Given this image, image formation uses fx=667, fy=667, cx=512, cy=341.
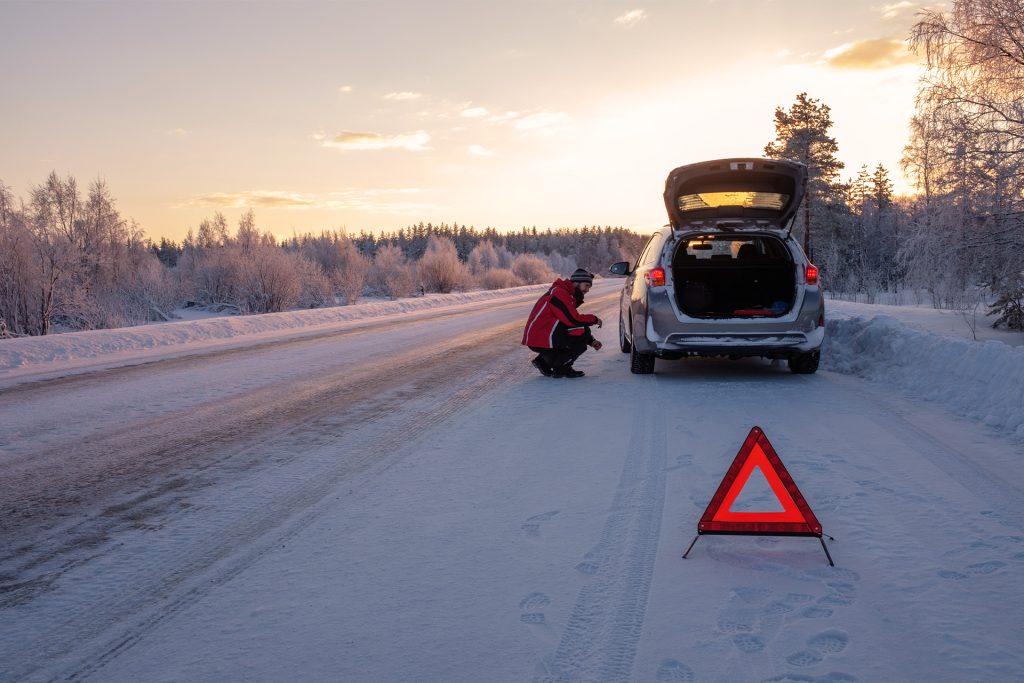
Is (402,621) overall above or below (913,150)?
below

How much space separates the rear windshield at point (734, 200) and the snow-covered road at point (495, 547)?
303 cm

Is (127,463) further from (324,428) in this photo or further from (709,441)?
(709,441)

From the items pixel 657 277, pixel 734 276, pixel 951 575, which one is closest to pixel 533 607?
pixel 951 575

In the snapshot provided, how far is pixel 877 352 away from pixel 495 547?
24.2 feet

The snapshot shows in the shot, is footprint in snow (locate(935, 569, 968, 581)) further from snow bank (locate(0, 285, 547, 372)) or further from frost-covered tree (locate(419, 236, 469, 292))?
frost-covered tree (locate(419, 236, 469, 292))

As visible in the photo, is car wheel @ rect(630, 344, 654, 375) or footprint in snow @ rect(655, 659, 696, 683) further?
car wheel @ rect(630, 344, 654, 375)

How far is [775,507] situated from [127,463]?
4.50 meters

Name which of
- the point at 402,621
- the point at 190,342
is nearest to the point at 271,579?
the point at 402,621

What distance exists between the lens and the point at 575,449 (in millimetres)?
5156

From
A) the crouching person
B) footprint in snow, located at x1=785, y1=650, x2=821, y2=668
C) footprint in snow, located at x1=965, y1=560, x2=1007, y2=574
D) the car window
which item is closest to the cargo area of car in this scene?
the car window

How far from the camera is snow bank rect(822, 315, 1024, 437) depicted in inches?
237

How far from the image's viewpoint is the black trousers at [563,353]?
28.3 feet

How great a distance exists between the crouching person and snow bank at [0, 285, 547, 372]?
775 centimetres

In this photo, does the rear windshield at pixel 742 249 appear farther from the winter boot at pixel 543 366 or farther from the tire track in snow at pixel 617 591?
the tire track in snow at pixel 617 591
